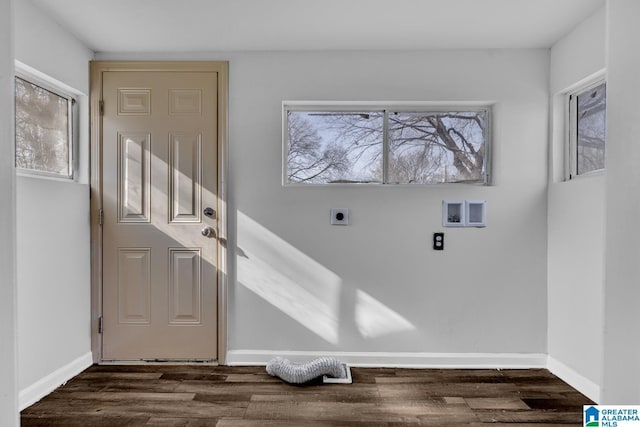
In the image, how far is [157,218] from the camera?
305 centimetres

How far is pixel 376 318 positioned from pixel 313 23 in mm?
1947

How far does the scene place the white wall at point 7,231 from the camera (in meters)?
1.20

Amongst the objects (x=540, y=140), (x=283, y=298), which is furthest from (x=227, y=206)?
(x=540, y=140)

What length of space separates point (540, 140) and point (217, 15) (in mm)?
2238

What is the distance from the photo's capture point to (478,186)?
3.04m

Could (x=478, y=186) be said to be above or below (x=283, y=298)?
above

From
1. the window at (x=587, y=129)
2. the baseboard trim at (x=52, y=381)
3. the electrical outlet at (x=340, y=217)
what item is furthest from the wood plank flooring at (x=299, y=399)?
the window at (x=587, y=129)

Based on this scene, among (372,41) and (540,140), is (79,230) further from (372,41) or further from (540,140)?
(540,140)

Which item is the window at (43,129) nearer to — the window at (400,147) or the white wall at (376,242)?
the white wall at (376,242)

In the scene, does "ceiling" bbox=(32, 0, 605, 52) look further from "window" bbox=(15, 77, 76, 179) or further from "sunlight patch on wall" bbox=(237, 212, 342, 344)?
"sunlight patch on wall" bbox=(237, 212, 342, 344)

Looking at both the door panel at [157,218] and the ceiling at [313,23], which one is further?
the door panel at [157,218]

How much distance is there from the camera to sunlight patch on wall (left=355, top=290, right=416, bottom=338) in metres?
3.04

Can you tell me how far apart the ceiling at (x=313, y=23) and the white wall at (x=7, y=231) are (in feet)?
4.28

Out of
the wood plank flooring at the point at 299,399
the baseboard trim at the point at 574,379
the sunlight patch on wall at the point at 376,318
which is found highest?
the sunlight patch on wall at the point at 376,318
